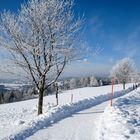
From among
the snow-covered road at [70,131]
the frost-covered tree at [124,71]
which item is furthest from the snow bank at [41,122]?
the frost-covered tree at [124,71]

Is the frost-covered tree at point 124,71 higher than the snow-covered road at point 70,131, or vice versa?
the frost-covered tree at point 124,71

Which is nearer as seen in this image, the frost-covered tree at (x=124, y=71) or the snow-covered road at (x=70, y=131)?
the snow-covered road at (x=70, y=131)

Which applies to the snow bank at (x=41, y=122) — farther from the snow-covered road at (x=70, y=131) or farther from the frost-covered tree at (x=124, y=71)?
the frost-covered tree at (x=124, y=71)

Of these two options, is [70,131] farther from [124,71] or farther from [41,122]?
[124,71]

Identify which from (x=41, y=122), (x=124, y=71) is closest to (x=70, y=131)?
(x=41, y=122)

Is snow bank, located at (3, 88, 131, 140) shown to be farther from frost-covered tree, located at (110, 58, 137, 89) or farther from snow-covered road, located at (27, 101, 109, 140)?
frost-covered tree, located at (110, 58, 137, 89)

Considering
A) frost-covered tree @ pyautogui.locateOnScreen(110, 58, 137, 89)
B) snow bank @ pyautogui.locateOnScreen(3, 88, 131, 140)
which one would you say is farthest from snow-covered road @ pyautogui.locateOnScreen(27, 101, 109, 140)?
frost-covered tree @ pyautogui.locateOnScreen(110, 58, 137, 89)

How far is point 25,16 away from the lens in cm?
1923

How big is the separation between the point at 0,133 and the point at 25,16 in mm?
9584

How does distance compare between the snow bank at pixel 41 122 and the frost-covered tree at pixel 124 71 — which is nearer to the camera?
the snow bank at pixel 41 122

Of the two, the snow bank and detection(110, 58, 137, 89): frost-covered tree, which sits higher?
detection(110, 58, 137, 89): frost-covered tree

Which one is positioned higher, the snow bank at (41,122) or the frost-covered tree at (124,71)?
the frost-covered tree at (124,71)

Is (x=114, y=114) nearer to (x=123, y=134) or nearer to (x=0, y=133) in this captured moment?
(x=123, y=134)

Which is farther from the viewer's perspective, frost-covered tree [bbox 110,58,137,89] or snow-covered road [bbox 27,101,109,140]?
frost-covered tree [bbox 110,58,137,89]
